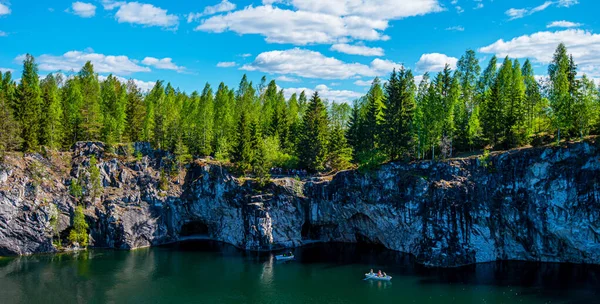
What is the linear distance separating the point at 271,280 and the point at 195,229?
29.3 meters

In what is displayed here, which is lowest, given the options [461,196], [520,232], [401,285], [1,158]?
[401,285]

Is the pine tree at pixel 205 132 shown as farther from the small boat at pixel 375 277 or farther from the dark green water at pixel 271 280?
the small boat at pixel 375 277

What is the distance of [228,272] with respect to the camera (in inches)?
2092

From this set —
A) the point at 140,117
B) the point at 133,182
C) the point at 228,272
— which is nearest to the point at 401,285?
the point at 228,272

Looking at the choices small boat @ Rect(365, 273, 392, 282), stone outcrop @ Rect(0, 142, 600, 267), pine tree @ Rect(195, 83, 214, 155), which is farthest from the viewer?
pine tree @ Rect(195, 83, 214, 155)

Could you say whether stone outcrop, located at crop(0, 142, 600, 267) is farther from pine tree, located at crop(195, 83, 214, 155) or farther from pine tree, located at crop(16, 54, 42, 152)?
pine tree, located at crop(195, 83, 214, 155)

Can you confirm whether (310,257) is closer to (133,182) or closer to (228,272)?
(228,272)

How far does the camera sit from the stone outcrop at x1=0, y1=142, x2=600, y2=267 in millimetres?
50969

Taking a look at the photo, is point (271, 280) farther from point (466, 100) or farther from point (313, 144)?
point (466, 100)

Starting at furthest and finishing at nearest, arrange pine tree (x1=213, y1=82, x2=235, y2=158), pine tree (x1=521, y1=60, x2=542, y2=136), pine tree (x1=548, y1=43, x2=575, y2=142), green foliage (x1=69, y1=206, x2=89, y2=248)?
1. pine tree (x1=213, y1=82, x2=235, y2=158)
2. pine tree (x1=521, y1=60, x2=542, y2=136)
3. green foliage (x1=69, y1=206, x2=89, y2=248)
4. pine tree (x1=548, y1=43, x2=575, y2=142)

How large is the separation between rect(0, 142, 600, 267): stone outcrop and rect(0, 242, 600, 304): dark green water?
3.09 meters

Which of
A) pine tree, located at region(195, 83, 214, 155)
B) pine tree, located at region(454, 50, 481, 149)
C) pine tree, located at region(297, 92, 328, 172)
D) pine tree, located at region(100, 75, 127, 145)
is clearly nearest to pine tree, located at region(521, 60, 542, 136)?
pine tree, located at region(454, 50, 481, 149)

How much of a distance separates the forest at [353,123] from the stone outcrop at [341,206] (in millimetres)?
3714

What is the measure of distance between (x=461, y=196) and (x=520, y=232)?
28.5ft
